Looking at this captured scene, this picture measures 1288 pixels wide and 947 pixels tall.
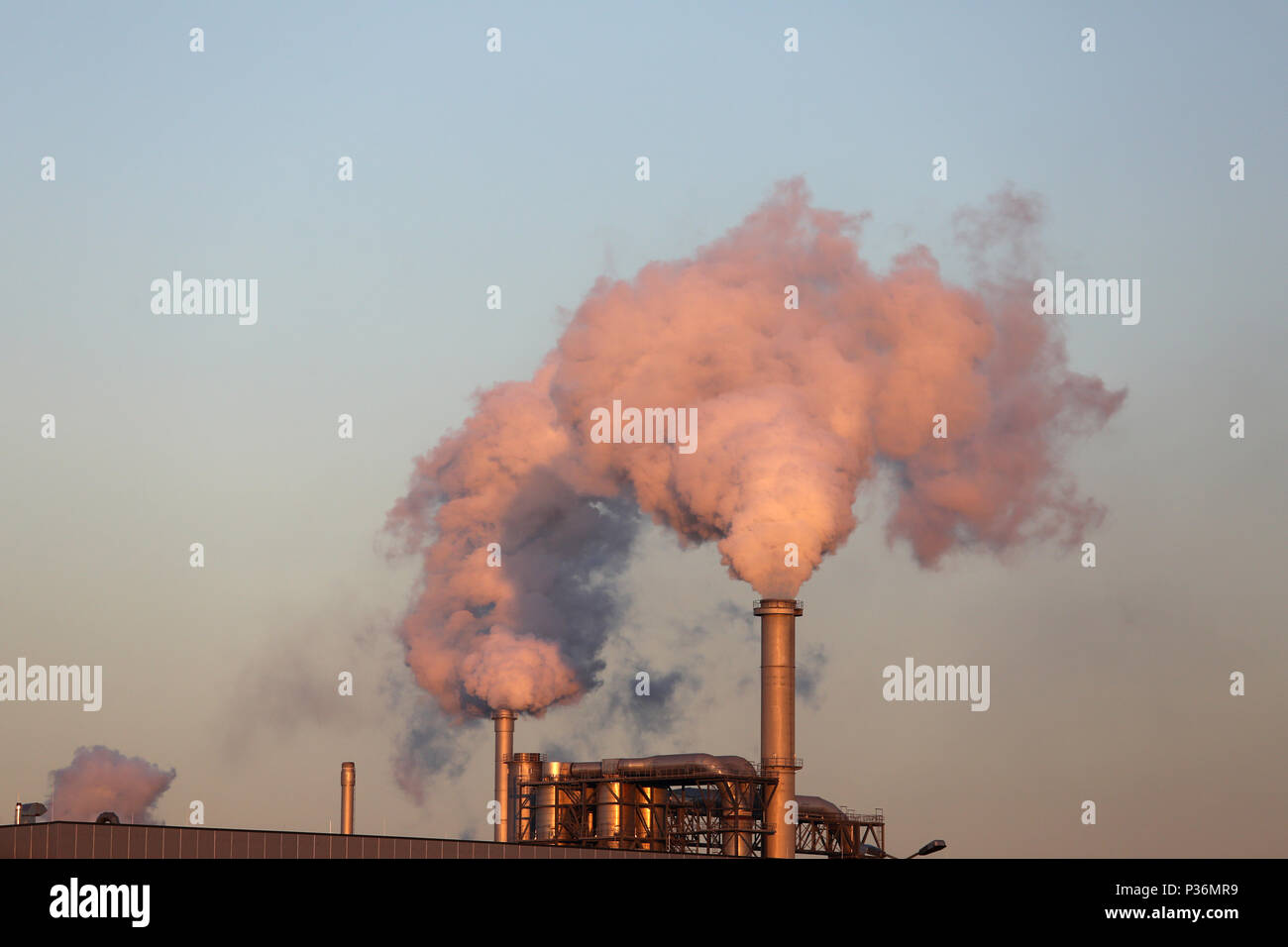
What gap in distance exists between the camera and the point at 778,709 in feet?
234

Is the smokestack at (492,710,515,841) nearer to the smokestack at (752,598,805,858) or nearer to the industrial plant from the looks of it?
the industrial plant

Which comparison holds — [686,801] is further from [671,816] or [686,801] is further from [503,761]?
[503,761]

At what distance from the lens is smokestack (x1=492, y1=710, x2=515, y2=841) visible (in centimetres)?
8781

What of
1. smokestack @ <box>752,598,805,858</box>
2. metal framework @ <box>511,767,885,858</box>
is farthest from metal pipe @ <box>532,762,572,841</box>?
smokestack @ <box>752,598,805,858</box>

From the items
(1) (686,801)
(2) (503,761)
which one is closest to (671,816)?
(1) (686,801)

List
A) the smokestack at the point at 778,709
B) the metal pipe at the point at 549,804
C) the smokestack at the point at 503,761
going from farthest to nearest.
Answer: the smokestack at the point at 503,761 → the metal pipe at the point at 549,804 → the smokestack at the point at 778,709

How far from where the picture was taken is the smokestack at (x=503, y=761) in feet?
288

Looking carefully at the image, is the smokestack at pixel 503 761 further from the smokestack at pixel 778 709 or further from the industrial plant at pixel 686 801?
the smokestack at pixel 778 709

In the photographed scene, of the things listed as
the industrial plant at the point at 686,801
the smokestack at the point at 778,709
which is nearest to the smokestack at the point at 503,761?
the industrial plant at the point at 686,801

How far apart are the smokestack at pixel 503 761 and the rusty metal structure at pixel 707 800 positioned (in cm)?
44

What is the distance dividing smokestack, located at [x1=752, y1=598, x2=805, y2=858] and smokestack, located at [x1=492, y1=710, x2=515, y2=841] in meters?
18.5
